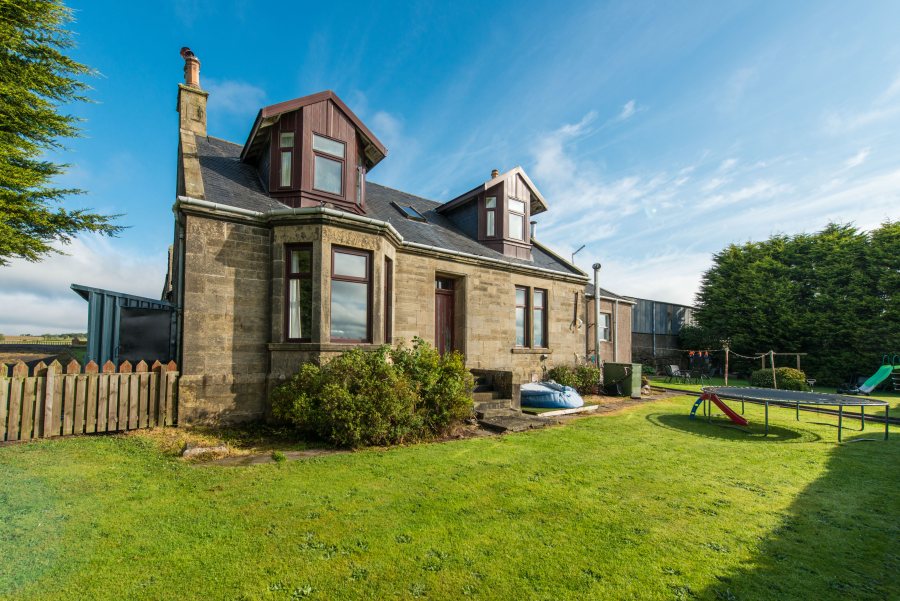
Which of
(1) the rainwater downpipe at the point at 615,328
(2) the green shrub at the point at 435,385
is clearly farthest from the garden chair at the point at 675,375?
(2) the green shrub at the point at 435,385

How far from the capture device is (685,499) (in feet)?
16.2

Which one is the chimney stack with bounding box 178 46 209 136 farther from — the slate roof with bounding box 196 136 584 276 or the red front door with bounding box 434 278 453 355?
the red front door with bounding box 434 278 453 355

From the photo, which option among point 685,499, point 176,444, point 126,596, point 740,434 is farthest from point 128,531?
point 740,434

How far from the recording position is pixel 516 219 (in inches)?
607

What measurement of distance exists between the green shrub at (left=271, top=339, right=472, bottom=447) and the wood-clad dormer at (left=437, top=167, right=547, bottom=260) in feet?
24.5

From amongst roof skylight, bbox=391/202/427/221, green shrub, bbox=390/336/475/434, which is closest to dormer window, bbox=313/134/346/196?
roof skylight, bbox=391/202/427/221

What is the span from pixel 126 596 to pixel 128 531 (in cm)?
119

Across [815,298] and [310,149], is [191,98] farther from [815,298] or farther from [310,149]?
[815,298]

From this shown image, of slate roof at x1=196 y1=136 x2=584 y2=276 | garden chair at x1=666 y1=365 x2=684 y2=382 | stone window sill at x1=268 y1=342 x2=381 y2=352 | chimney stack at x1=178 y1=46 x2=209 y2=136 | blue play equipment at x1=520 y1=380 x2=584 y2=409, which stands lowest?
garden chair at x1=666 y1=365 x2=684 y2=382

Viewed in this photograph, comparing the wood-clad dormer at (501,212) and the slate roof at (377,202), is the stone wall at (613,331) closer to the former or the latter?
the slate roof at (377,202)

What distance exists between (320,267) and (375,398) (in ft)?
10.3

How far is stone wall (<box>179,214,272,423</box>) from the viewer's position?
313 inches

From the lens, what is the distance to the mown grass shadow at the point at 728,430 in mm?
8477

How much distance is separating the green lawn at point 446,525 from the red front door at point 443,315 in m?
5.79
